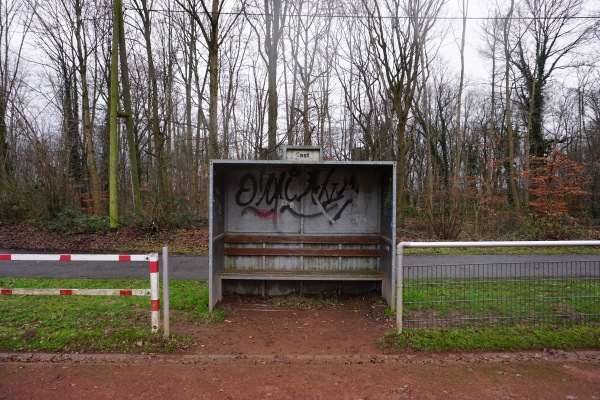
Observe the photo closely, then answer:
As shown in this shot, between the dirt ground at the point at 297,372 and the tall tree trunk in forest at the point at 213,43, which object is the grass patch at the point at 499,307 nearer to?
the dirt ground at the point at 297,372

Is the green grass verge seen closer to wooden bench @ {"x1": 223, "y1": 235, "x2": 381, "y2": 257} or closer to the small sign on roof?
wooden bench @ {"x1": 223, "y1": 235, "x2": 381, "y2": 257}

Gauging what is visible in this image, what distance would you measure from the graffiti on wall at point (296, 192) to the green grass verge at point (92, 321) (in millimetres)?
1868

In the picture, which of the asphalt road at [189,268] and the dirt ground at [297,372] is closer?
the dirt ground at [297,372]

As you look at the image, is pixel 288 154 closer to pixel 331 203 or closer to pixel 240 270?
pixel 331 203

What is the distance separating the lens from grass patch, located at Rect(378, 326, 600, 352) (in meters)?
4.38

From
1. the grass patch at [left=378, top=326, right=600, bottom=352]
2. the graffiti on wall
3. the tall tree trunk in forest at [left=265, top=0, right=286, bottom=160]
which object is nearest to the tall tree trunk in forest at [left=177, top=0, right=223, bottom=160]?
the tall tree trunk in forest at [left=265, top=0, right=286, bottom=160]

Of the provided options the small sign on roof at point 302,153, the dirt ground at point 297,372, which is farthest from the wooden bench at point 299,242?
the dirt ground at point 297,372

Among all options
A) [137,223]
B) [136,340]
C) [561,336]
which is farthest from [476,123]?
[136,340]

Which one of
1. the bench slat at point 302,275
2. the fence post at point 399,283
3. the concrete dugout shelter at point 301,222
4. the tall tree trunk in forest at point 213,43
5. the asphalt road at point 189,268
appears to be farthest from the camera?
A: the tall tree trunk in forest at point 213,43

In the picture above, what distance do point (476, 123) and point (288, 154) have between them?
34.4 m

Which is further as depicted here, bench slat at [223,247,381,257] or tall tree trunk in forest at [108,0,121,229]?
tall tree trunk in forest at [108,0,121,229]

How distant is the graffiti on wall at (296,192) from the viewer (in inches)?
272

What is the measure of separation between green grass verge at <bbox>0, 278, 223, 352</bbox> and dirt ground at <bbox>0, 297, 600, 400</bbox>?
0.18m

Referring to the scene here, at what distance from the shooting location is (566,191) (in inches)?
568
